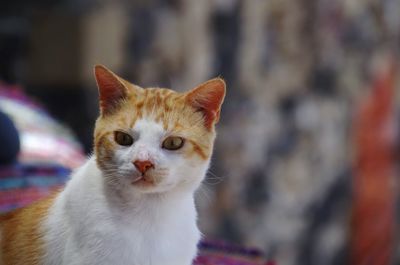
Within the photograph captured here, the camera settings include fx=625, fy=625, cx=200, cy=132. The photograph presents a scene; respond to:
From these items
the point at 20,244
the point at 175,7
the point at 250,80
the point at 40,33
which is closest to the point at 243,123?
the point at 250,80

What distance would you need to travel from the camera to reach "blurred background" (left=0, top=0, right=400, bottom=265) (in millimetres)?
1334

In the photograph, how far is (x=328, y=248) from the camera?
153 cm

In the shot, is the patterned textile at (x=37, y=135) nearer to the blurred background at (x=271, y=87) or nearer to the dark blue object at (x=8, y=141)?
the dark blue object at (x=8, y=141)

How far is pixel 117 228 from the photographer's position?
392mm

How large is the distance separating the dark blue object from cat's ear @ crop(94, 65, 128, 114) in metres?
0.27

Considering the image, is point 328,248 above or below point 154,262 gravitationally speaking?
below

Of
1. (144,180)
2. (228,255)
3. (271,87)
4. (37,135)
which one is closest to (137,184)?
(144,180)

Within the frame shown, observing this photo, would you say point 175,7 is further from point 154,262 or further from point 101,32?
point 154,262

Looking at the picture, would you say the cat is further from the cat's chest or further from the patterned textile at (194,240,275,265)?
the patterned textile at (194,240,275,265)

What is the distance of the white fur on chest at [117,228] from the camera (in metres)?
0.39

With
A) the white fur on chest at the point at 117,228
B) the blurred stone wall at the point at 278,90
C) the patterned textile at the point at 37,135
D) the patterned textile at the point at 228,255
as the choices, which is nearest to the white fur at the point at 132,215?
the white fur on chest at the point at 117,228

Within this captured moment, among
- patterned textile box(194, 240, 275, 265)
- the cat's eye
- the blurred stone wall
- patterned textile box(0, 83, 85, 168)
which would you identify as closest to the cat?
the cat's eye

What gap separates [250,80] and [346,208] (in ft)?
1.37

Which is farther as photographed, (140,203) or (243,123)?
(243,123)
